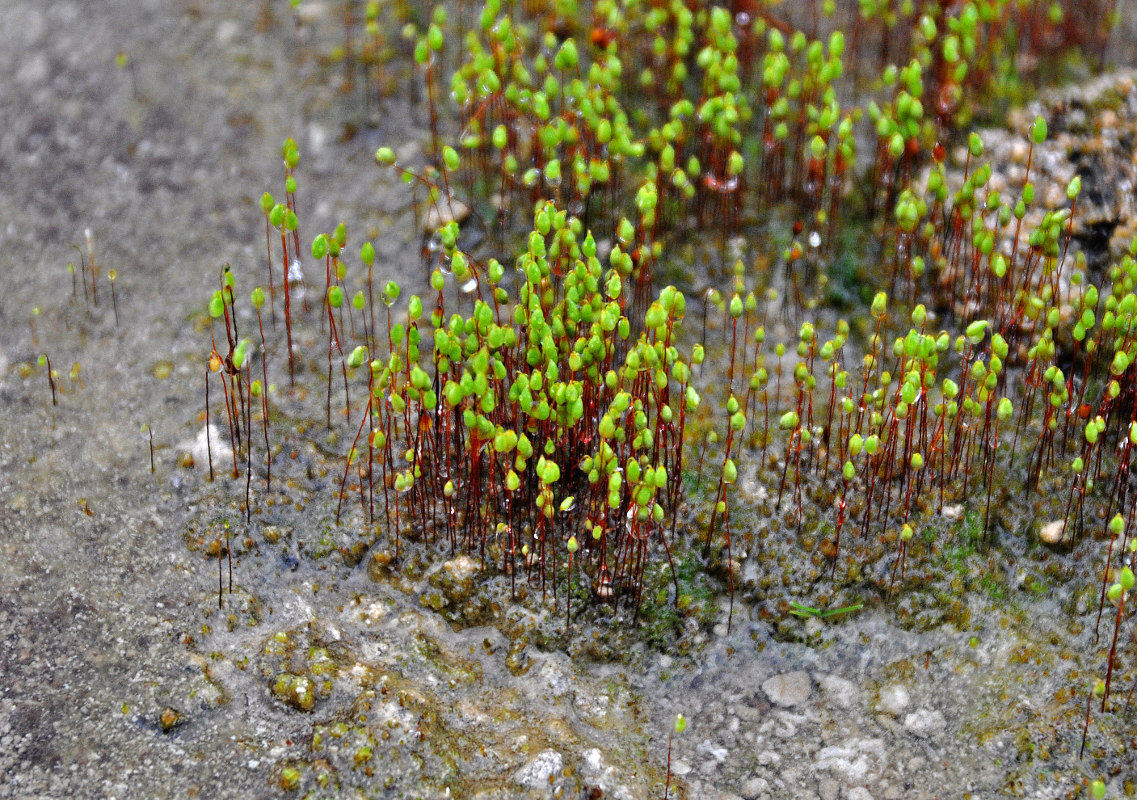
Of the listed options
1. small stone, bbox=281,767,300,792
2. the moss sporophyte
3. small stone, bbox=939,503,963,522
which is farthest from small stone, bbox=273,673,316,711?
small stone, bbox=939,503,963,522

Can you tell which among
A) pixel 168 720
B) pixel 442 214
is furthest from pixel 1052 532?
pixel 168 720

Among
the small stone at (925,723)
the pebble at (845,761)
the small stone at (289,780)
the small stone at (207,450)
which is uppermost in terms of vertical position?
the small stone at (207,450)

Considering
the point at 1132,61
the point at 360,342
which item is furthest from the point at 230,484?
the point at 1132,61

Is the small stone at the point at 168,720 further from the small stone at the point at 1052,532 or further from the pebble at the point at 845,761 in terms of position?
the small stone at the point at 1052,532

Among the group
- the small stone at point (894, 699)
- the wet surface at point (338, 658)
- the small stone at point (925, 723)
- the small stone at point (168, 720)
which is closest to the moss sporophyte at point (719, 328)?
the wet surface at point (338, 658)

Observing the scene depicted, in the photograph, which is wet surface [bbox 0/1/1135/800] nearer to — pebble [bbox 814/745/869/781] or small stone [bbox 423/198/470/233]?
pebble [bbox 814/745/869/781]

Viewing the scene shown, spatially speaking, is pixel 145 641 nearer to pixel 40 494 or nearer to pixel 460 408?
pixel 40 494
